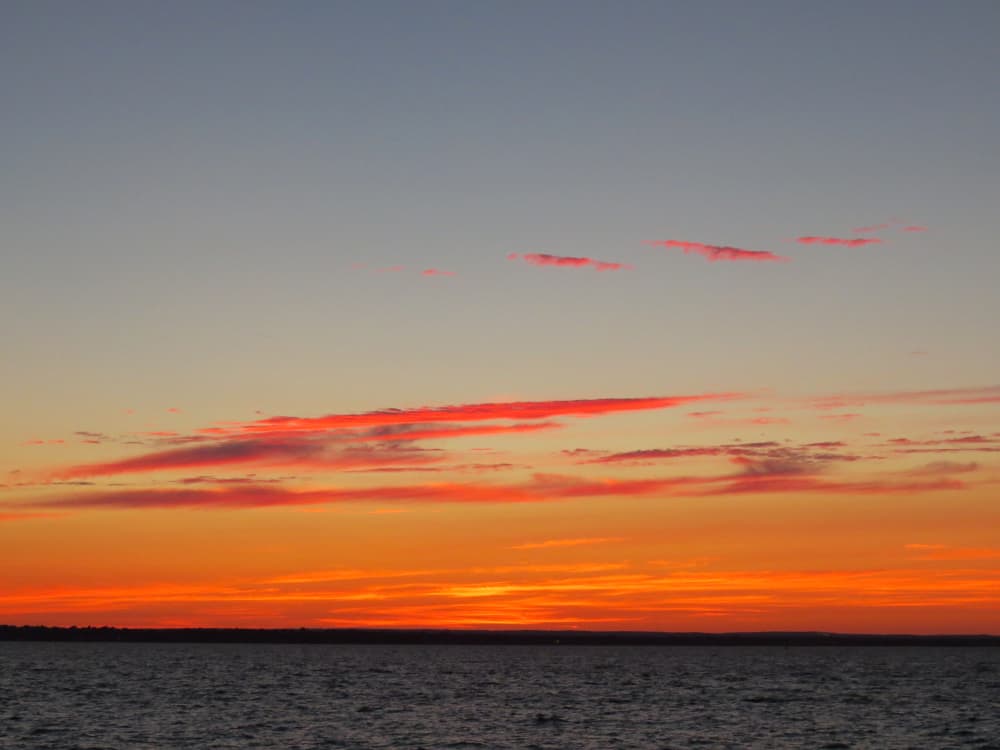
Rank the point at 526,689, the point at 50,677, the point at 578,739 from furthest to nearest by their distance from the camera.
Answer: the point at 50,677, the point at 526,689, the point at 578,739

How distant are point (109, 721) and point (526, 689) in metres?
64.8

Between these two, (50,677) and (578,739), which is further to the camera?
(50,677)

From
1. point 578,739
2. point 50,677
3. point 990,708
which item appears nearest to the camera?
point 578,739

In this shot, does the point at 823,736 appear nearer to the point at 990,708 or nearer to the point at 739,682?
the point at 990,708

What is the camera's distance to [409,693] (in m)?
135

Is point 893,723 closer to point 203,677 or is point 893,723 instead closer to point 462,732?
point 462,732

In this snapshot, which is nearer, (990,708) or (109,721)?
(109,721)

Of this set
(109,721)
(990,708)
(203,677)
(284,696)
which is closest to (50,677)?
(203,677)

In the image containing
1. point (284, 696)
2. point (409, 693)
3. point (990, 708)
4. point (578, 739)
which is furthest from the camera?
point (409, 693)

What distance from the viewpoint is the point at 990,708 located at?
11688 cm

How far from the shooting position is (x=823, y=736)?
85812 mm

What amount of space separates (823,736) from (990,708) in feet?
131

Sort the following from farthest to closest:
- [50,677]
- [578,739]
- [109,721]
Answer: [50,677] < [109,721] < [578,739]

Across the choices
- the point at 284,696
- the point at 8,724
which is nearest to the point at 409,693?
the point at 284,696
